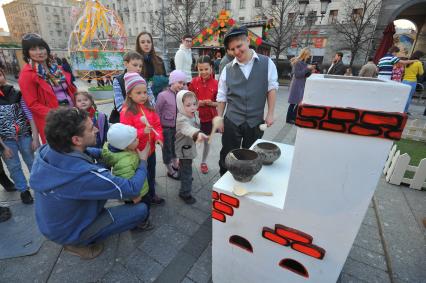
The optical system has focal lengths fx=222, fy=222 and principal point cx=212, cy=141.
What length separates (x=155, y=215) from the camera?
2.43 metres

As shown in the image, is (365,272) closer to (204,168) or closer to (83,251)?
(204,168)

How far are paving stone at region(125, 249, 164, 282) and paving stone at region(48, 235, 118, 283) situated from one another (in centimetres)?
15

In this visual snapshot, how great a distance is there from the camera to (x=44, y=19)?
1956 inches

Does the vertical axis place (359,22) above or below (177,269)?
above

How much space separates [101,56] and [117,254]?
883 cm

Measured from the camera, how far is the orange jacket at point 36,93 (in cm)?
236

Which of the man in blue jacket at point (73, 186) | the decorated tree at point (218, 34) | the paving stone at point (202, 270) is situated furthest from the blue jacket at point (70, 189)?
the decorated tree at point (218, 34)

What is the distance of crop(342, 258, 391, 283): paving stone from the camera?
5.71 feet

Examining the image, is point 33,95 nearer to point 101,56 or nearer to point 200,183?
point 200,183

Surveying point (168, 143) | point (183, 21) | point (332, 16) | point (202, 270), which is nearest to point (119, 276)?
point (202, 270)

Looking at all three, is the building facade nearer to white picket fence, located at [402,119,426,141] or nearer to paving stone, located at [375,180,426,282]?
white picket fence, located at [402,119,426,141]

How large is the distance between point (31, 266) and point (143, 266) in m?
0.91

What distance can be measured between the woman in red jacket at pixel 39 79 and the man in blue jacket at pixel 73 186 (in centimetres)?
119

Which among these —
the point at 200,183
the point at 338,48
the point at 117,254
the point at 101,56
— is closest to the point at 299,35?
the point at 338,48
